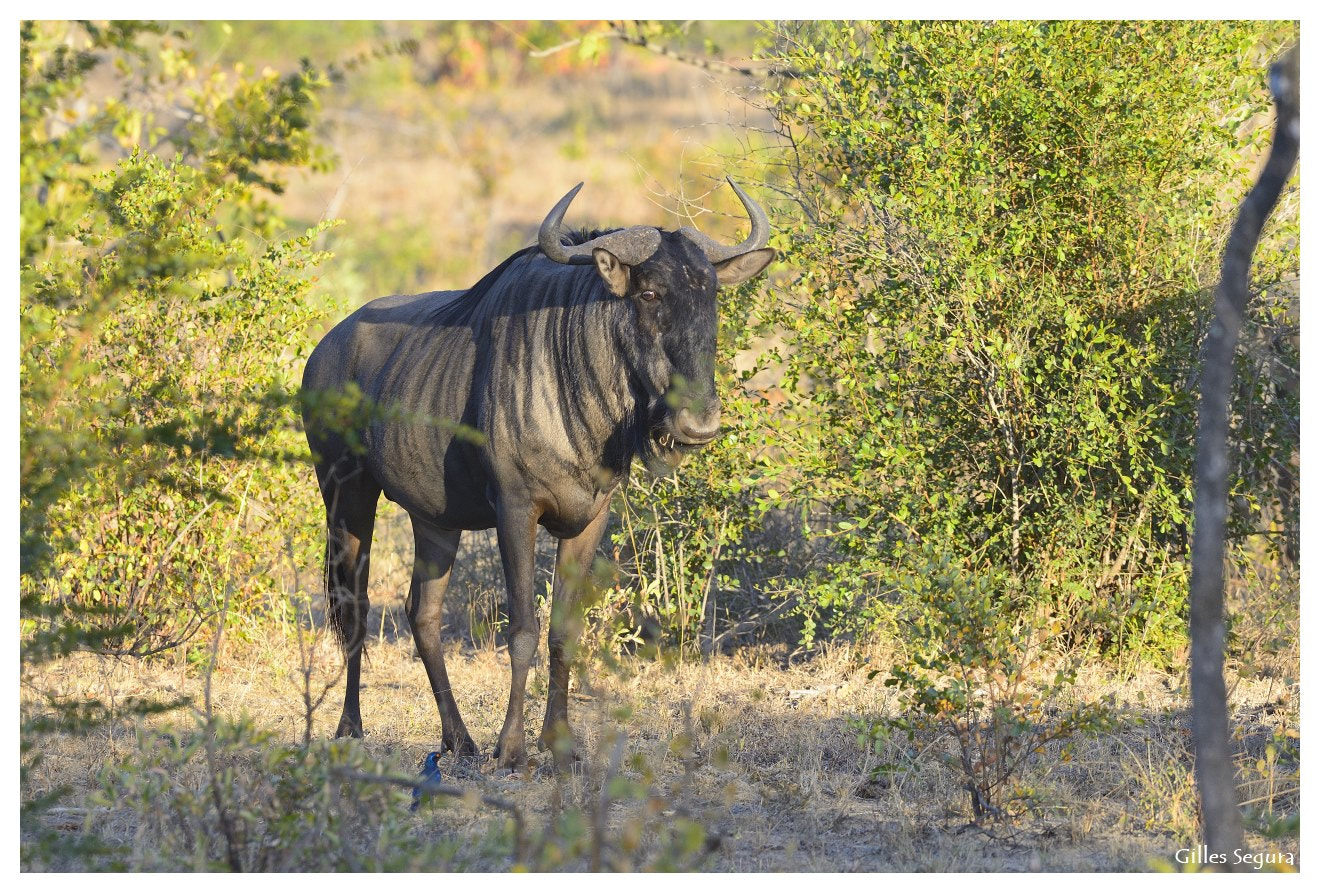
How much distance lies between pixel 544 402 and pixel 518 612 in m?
0.90

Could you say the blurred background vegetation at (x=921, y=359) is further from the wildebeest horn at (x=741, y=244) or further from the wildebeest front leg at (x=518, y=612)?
the wildebeest front leg at (x=518, y=612)

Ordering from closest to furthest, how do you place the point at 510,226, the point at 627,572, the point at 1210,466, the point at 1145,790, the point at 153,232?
the point at 1210,466 → the point at 153,232 → the point at 1145,790 → the point at 627,572 → the point at 510,226

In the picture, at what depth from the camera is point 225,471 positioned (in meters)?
6.90

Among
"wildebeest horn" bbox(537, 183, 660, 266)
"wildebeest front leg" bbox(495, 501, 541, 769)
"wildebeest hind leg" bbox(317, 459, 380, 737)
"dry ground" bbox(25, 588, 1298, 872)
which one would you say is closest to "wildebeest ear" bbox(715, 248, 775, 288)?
"wildebeest horn" bbox(537, 183, 660, 266)

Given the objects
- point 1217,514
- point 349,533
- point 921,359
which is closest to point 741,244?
point 921,359

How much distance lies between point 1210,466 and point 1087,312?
341 cm

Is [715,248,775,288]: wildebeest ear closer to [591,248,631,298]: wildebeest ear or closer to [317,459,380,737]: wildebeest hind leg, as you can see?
[591,248,631,298]: wildebeest ear

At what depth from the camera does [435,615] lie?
6.46 metres

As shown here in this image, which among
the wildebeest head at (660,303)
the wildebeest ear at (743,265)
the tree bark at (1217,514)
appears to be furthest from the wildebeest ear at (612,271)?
the tree bark at (1217,514)

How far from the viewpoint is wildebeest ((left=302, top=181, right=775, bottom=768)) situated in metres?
5.50

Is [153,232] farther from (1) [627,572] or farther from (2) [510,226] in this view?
(2) [510,226]

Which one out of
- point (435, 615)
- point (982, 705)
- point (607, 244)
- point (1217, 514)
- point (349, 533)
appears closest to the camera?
point (1217, 514)

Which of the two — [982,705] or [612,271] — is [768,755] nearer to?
[982,705]
